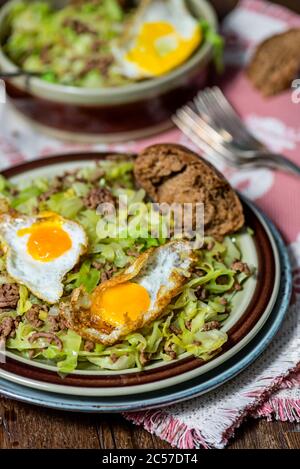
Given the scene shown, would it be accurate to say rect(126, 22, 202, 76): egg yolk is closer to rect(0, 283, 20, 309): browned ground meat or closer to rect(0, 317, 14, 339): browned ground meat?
rect(0, 283, 20, 309): browned ground meat

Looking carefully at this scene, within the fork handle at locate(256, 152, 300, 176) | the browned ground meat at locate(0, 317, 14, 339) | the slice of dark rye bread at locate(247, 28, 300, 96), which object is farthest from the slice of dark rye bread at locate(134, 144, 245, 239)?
the slice of dark rye bread at locate(247, 28, 300, 96)

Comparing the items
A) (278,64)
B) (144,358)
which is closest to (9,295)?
(144,358)

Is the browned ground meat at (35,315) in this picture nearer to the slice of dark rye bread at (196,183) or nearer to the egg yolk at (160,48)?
the slice of dark rye bread at (196,183)

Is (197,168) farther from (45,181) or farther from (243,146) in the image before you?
(243,146)

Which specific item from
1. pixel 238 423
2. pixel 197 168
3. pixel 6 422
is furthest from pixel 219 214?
pixel 6 422

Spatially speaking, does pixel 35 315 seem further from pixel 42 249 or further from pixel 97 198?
pixel 97 198

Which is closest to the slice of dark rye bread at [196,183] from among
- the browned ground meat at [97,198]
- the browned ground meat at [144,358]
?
the browned ground meat at [97,198]

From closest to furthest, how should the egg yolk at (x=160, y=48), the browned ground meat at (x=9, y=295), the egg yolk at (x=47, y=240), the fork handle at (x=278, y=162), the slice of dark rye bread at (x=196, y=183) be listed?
the browned ground meat at (x=9, y=295) → the egg yolk at (x=47, y=240) → the slice of dark rye bread at (x=196, y=183) → the fork handle at (x=278, y=162) → the egg yolk at (x=160, y=48)
